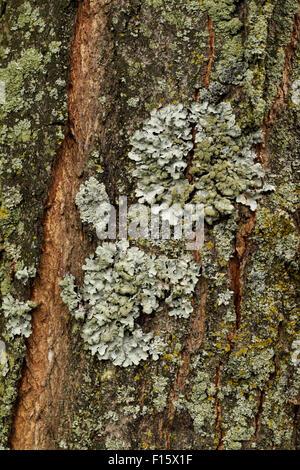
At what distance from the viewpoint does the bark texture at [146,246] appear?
1.67 m

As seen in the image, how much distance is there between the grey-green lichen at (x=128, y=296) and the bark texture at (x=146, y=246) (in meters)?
0.04

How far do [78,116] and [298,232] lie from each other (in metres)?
1.01

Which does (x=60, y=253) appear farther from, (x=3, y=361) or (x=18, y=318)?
(x=3, y=361)

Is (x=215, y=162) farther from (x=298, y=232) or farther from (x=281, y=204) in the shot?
(x=298, y=232)

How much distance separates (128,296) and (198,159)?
61 cm

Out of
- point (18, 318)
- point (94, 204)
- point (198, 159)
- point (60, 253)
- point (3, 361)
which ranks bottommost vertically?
point (3, 361)

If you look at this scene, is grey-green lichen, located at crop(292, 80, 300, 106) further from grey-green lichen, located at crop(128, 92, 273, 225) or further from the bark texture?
grey-green lichen, located at crop(128, 92, 273, 225)

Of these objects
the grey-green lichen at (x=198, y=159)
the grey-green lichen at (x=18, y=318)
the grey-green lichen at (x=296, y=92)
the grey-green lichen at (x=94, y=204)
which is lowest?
the grey-green lichen at (x=18, y=318)

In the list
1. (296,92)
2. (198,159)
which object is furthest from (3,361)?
(296,92)

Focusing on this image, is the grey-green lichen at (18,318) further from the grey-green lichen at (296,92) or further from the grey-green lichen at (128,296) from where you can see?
the grey-green lichen at (296,92)

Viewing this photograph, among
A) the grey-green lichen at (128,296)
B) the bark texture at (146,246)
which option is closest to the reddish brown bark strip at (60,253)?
the bark texture at (146,246)

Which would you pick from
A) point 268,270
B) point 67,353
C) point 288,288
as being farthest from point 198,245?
point 67,353

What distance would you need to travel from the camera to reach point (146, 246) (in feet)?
5.57

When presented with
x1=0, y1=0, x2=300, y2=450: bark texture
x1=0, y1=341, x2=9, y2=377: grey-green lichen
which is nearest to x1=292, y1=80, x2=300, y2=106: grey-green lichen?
x1=0, y1=0, x2=300, y2=450: bark texture
